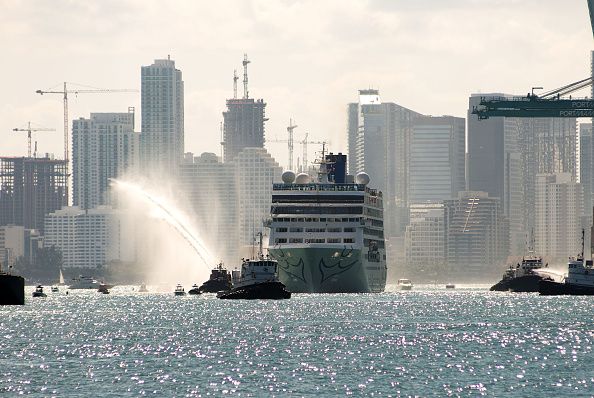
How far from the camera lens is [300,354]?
367 ft

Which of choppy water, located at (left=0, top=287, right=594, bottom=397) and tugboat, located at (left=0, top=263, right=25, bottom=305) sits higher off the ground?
tugboat, located at (left=0, top=263, right=25, bottom=305)

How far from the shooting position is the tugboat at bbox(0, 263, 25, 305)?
7013 inches

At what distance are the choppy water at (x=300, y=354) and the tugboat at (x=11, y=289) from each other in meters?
4.32

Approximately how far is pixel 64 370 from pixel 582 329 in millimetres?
55876

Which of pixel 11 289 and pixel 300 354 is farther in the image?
pixel 11 289

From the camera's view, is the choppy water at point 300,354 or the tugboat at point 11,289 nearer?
the choppy water at point 300,354

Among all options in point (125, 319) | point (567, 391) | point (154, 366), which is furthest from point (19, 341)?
point (567, 391)

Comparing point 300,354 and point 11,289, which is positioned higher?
point 11,289

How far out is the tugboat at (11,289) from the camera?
178125 millimetres

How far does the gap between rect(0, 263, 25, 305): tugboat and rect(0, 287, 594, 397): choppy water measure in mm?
4316

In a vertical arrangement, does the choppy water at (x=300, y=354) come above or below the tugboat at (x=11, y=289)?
below

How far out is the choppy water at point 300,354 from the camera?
91.4 meters

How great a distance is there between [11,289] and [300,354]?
78234mm

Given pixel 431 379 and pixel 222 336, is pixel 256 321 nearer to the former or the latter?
pixel 222 336
